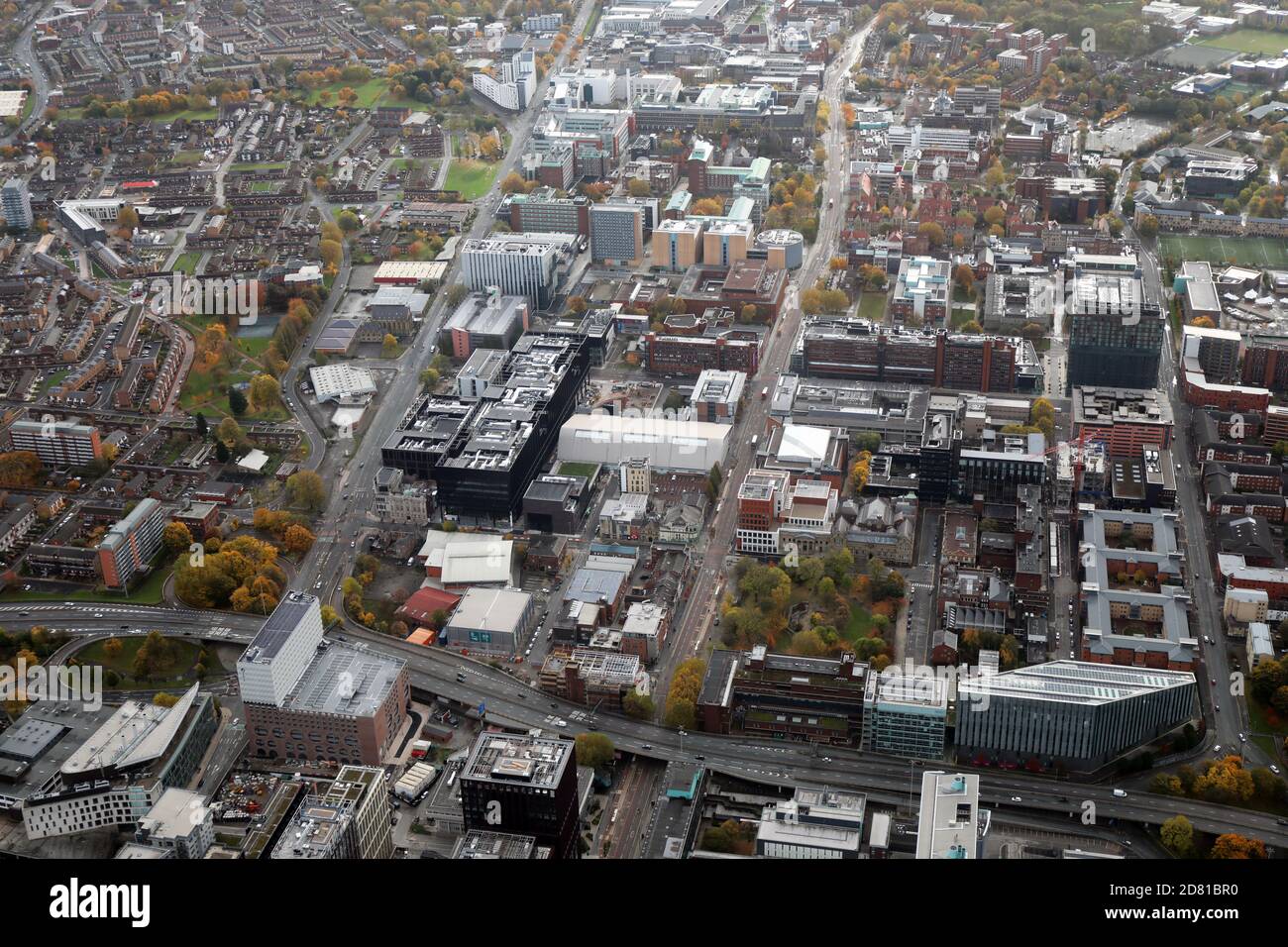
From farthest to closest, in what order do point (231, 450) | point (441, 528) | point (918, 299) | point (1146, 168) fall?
point (1146, 168) < point (918, 299) < point (231, 450) < point (441, 528)

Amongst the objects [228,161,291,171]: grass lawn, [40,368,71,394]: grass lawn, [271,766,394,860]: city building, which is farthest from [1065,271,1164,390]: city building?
[228,161,291,171]: grass lawn

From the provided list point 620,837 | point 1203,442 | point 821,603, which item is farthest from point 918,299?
A: point 620,837

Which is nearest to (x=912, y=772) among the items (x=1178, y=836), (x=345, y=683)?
(x=1178, y=836)

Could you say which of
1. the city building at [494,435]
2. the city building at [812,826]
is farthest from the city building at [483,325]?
the city building at [812,826]

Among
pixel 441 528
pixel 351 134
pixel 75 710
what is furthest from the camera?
pixel 351 134

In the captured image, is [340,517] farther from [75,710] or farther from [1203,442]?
[1203,442]

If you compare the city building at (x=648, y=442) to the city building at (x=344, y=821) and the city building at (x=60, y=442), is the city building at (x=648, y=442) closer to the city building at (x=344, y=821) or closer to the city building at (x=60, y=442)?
the city building at (x=60, y=442)

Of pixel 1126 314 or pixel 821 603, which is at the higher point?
pixel 1126 314
